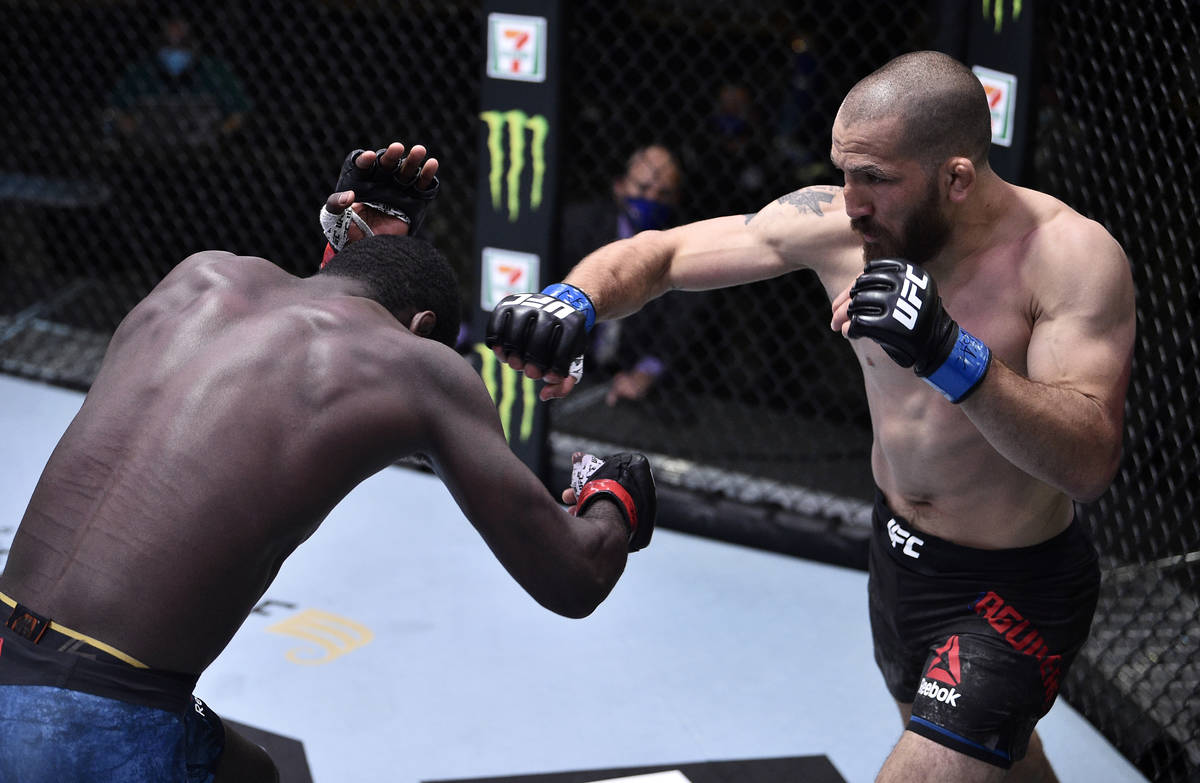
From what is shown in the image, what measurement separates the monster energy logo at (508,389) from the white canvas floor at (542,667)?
0.41 m

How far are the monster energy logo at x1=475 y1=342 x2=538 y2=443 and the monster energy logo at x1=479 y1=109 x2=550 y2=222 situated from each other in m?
0.47

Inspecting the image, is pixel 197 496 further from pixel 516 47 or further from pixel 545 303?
pixel 516 47

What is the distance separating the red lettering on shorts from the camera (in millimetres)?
2027

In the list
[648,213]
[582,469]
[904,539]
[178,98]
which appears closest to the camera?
[582,469]

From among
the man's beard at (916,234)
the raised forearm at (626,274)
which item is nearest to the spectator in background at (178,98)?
the raised forearm at (626,274)

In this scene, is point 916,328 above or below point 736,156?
above

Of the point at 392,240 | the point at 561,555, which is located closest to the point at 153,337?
the point at 392,240

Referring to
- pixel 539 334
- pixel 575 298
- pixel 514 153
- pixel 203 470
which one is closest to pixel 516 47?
pixel 514 153

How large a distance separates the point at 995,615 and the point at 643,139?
533 cm

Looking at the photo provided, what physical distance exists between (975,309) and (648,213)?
2.66 metres

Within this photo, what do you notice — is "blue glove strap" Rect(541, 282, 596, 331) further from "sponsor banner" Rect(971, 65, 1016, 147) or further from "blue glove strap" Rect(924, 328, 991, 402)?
"sponsor banner" Rect(971, 65, 1016, 147)

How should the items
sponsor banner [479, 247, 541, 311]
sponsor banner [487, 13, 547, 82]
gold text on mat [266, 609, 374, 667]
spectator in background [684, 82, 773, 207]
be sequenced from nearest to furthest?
gold text on mat [266, 609, 374, 667] → sponsor banner [487, 13, 547, 82] → sponsor banner [479, 247, 541, 311] → spectator in background [684, 82, 773, 207]

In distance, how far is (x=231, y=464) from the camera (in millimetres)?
1518

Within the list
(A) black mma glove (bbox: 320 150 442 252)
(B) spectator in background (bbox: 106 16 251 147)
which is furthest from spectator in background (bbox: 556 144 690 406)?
(A) black mma glove (bbox: 320 150 442 252)
